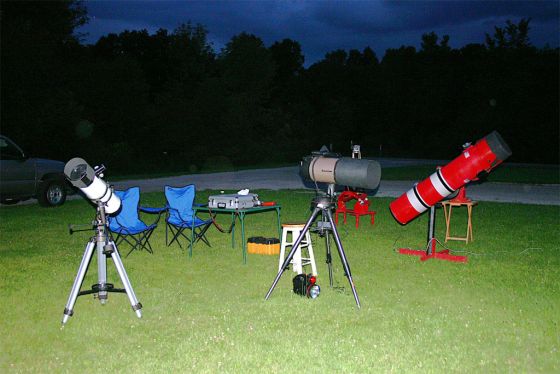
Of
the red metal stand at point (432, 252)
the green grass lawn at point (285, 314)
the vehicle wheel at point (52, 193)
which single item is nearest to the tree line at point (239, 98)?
the vehicle wheel at point (52, 193)

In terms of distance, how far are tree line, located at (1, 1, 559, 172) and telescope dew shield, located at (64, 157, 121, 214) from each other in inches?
891

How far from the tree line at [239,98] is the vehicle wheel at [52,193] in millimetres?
13411

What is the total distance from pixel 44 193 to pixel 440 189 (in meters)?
9.44

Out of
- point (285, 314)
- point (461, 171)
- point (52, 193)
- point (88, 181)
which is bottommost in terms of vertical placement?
point (52, 193)

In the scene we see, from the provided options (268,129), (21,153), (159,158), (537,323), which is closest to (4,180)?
(21,153)

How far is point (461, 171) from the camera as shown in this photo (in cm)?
736

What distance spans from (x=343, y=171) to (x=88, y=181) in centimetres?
224

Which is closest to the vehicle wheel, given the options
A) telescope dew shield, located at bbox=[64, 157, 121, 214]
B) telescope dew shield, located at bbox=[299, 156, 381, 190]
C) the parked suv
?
the parked suv

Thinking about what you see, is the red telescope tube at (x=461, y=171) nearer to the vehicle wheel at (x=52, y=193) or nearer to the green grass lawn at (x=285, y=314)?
the green grass lawn at (x=285, y=314)

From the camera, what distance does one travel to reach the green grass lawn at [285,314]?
461cm

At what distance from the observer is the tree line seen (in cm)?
2752

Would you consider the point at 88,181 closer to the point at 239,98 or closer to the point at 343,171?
the point at 343,171

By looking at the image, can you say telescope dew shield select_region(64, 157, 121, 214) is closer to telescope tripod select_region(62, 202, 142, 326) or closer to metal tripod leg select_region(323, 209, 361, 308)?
telescope tripod select_region(62, 202, 142, 326)

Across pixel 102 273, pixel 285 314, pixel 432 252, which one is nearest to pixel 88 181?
pixel 102 273
